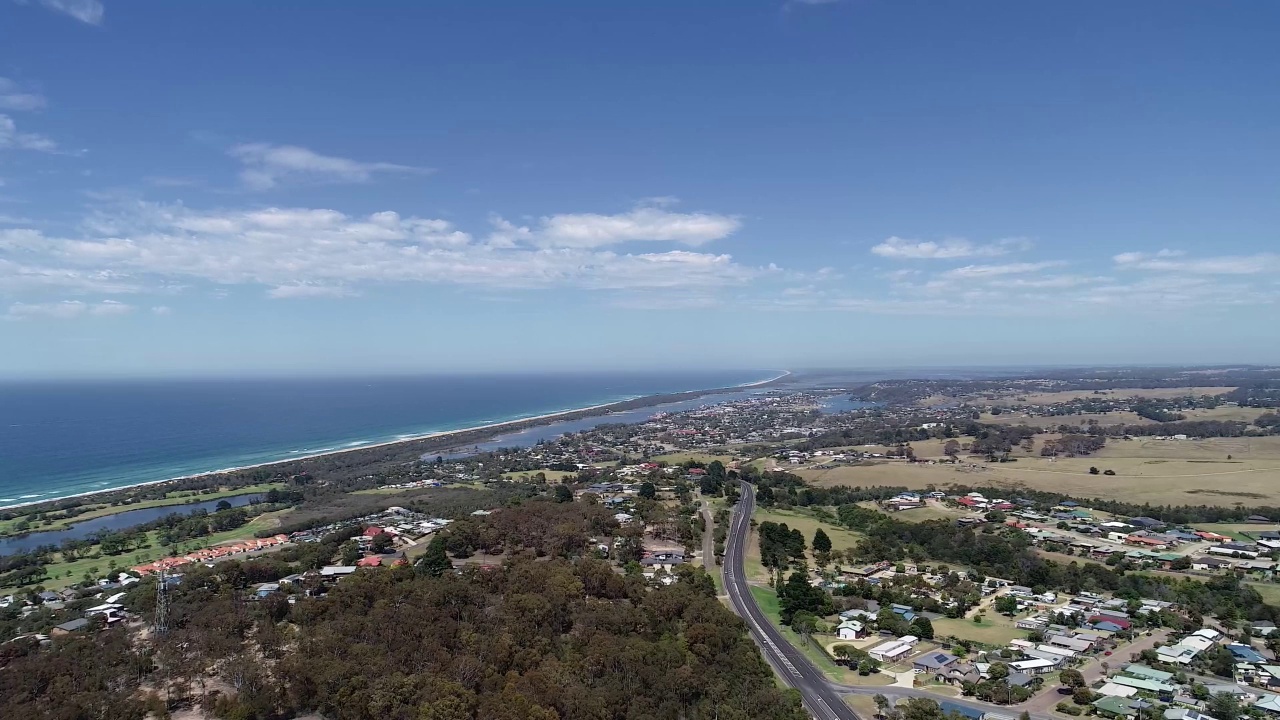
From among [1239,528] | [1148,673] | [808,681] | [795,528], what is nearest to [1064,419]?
[1239,528]

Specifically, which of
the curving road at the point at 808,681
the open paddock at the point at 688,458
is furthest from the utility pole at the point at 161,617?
the open paddock at the point at 688,458

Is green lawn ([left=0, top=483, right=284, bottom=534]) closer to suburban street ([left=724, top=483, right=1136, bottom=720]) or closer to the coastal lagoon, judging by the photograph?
the coastal lagoon

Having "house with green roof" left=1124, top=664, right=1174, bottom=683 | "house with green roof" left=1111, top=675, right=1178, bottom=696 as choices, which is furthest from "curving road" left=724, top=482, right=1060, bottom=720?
"house with green roof" left=1124, top=664, right=1174, bottom=683

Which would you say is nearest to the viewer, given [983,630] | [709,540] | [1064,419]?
[983,630]

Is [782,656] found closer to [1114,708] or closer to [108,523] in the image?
[1114,708]

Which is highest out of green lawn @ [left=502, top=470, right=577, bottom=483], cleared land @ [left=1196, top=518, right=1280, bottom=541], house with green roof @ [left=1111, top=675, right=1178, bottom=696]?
green lawn @ [left=502, top=470, right=577, bottom=483]

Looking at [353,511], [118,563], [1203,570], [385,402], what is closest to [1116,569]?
[1203,570]

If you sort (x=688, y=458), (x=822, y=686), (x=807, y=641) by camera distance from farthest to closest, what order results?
1. (x=688, y=458)
2. (x=807, y=641)
3. (x=822, y=686)
